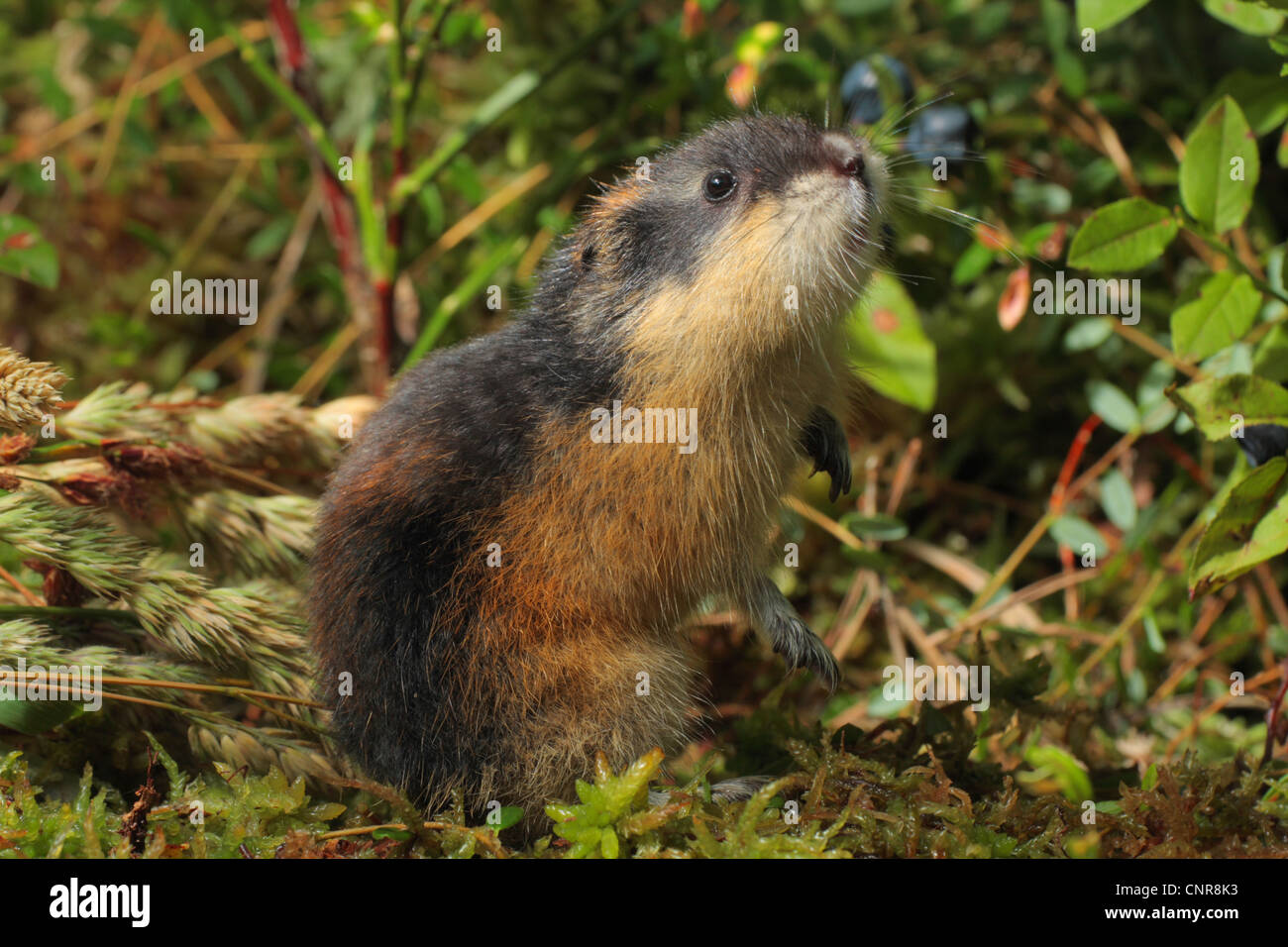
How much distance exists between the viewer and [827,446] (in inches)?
123

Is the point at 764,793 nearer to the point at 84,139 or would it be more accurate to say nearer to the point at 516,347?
the point at 516,347

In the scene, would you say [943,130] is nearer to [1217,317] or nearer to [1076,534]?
[1217,317]

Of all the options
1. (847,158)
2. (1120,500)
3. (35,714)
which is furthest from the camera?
(1120,500)

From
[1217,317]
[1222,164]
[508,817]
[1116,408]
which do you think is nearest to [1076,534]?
[1116,408]

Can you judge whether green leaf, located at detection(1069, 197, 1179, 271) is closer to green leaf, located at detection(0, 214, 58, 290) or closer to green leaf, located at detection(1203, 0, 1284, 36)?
green leaf, located at detection(1203, 0, 1284, 36)

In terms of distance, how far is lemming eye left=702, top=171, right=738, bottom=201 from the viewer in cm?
269

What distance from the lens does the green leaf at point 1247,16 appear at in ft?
9.61

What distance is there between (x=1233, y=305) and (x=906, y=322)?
1.13 meters

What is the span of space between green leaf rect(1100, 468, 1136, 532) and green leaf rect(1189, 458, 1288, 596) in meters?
1.01

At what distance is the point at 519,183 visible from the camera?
4738mm

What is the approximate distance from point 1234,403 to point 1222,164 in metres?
0.66

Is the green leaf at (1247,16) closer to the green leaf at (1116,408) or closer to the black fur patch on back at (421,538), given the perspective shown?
the green leaf at (1116,408)

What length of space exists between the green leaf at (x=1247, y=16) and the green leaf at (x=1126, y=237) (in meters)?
0.52

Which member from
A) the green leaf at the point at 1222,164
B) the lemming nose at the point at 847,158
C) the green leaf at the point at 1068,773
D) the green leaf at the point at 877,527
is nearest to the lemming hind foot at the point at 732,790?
the green leaf at the point at 1068,773
